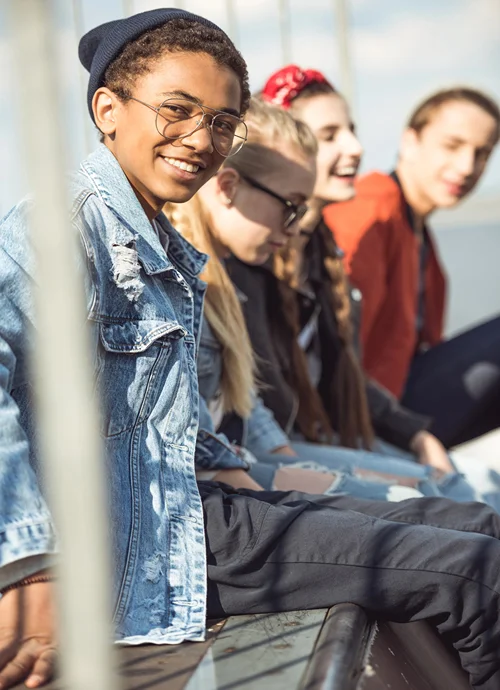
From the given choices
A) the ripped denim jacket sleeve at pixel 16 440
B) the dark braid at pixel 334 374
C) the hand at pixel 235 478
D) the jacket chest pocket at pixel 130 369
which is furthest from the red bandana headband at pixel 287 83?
the ripped denim jacket sleeve at pixel 16 440

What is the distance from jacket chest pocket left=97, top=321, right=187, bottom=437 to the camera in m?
1.29

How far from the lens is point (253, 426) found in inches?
83.4

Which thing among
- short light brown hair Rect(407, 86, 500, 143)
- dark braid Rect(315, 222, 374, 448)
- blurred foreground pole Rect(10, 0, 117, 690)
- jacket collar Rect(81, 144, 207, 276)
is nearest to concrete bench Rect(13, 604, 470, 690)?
blurred foreground pole Rect(10, 0, 117, 690)

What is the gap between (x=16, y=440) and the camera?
3.59 ft

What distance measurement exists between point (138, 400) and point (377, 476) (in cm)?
95

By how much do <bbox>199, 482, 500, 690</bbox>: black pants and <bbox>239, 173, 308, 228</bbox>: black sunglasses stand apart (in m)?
0.84

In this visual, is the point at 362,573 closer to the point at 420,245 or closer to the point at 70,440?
the point at 70,440

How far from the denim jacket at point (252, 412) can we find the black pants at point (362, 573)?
45 cm

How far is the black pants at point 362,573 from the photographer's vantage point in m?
1.37

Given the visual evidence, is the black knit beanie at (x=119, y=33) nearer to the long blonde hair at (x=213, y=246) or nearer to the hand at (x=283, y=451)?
the long blonde hair at (x=213, y=246)

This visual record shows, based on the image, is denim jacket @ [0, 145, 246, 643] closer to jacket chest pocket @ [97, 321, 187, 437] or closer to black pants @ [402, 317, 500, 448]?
jacket chest pocket @ [97, 321, 187, 437]

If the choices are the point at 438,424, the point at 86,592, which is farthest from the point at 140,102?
the point at 438,424

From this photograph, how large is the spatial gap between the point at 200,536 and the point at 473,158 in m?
2.19

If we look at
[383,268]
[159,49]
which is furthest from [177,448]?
[383,268]
